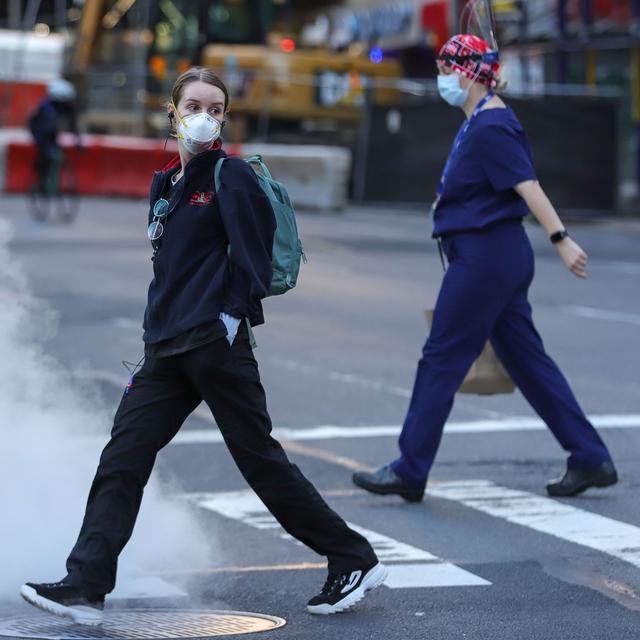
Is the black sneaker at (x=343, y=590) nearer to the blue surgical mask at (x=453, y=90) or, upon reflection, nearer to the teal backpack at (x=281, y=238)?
the teal backpack at (x=281, y=238)

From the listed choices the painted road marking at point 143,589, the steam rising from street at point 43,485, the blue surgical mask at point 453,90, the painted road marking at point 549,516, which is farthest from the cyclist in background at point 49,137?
the painted road marking at point 143,589

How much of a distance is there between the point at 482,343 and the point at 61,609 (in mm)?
2659

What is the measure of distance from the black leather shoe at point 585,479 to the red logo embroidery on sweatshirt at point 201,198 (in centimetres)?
289

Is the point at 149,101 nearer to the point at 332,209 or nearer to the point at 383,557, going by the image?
the point at 332,209

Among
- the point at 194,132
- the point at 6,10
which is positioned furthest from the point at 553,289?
the point at 6,10

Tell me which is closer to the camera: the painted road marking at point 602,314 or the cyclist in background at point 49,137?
the painted road marking at point 602,314

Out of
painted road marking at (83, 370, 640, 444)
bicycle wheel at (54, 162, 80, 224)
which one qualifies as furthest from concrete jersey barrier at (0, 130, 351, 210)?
painted road marking at (83, 370, 640, 444)

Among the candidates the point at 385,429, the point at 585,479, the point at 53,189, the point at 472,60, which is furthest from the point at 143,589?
the point at 53,189

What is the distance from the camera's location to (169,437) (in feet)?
16.7

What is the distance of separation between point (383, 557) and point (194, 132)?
1995 millimetres

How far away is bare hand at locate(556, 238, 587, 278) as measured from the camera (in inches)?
256

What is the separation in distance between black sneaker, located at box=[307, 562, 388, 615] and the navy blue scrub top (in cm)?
201

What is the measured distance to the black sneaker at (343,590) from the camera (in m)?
5.20

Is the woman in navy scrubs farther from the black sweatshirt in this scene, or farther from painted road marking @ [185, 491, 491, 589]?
the black sweatshirt
